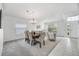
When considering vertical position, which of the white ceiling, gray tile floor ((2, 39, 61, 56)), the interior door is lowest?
gray tile floor ((2, 39, 61, 56))

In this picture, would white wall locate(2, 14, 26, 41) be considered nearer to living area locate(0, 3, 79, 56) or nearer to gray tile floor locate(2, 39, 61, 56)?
living area locate(0, 3, 79, 56)

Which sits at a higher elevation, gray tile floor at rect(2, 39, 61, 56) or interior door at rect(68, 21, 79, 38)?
interior door at rect(68, 21, 79, 38)

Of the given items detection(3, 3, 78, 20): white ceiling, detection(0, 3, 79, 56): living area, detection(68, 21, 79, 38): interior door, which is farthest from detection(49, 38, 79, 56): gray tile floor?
detection(3, 3, 78, 20): white ceiling

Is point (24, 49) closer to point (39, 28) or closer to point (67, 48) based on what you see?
point (39, 28)

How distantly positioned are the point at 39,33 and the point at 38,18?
0.35 meters

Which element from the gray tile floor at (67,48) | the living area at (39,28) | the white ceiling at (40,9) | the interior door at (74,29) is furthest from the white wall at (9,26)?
the interior door at (74,29)

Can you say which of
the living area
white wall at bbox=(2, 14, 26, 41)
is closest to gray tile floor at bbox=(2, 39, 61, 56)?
the living area

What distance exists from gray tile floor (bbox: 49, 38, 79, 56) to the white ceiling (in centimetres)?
61

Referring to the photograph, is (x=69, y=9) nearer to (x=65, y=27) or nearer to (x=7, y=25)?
(x=65, y=27)

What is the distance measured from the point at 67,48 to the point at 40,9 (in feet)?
3.58

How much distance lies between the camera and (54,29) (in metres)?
2.28

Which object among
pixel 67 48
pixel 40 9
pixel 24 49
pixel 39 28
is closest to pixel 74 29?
pixel 67 48

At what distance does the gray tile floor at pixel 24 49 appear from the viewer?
219cm

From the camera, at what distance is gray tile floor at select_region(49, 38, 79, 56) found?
2.19 metres
